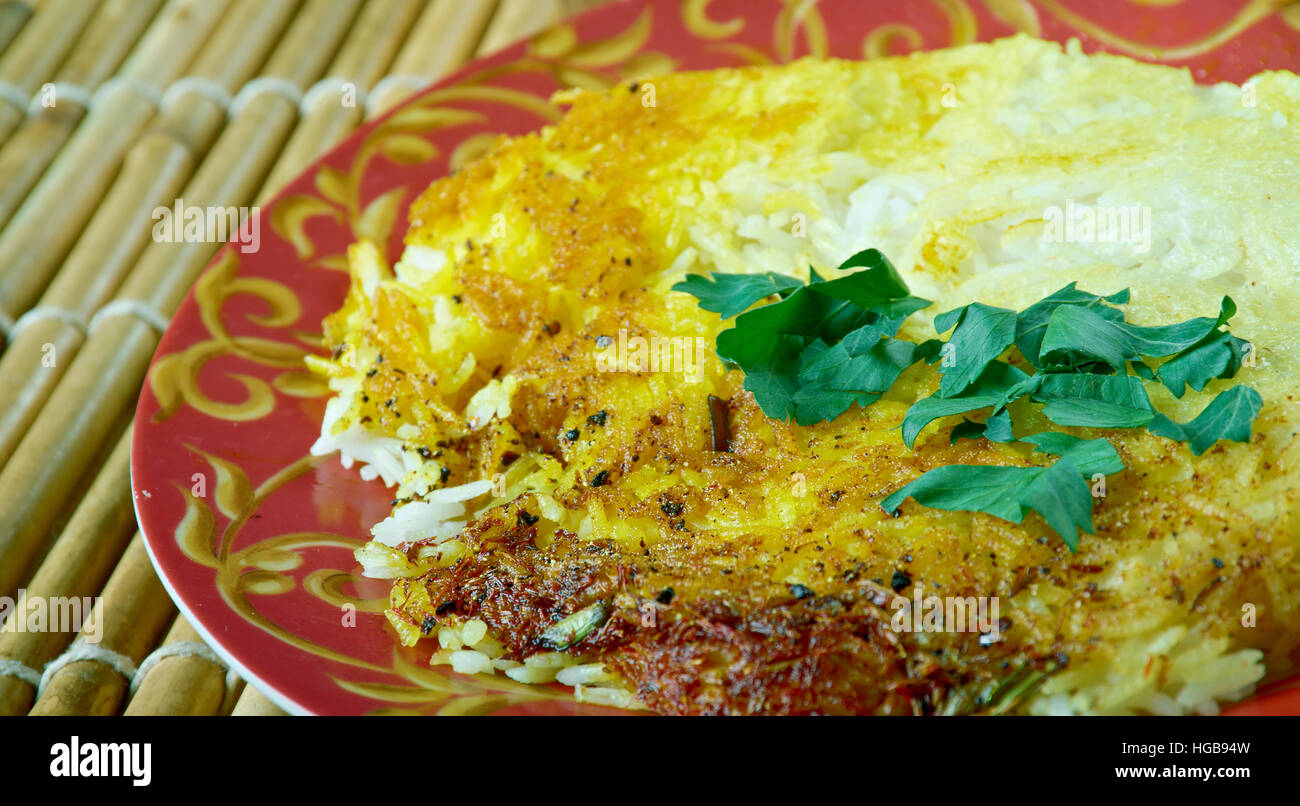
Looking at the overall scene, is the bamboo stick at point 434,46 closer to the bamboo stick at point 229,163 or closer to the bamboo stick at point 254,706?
the bamboo stick at point 229,163

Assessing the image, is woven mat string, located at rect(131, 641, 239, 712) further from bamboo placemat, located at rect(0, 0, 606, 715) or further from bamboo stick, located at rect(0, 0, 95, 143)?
bamboo stick, located at rect(0, 0, 95, 143)

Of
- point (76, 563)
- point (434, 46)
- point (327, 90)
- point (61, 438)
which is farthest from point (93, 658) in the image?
point (434, 46)

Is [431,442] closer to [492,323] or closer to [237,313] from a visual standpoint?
[492,323]

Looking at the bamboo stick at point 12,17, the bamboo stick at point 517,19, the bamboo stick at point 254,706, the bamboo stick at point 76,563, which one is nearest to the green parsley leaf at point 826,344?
the bamboo stick at point 254,706

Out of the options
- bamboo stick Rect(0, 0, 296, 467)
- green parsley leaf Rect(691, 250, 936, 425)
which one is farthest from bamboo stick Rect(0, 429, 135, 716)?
green parsley leaf Rect(691, 250, 936, 425)

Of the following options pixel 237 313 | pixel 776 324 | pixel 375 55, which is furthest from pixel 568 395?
pixel 375 55
